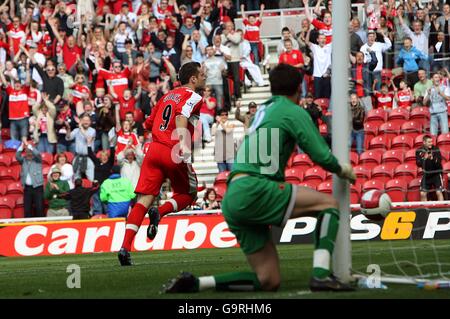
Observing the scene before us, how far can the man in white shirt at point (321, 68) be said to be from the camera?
22.8m

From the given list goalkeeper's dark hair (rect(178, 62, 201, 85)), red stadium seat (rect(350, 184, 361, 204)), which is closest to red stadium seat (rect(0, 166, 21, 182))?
red stadium seat (rect(350, 184, 361, 204))

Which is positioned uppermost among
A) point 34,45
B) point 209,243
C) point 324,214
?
point 324,214

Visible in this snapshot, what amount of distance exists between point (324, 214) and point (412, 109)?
34.1 ft

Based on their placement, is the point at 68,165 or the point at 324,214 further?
the point at 68,165

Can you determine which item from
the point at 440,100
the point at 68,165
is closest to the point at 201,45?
the point at 68,165

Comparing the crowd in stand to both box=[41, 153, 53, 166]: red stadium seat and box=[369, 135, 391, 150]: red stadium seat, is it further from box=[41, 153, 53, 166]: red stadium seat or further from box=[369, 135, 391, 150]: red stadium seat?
box=[369, 135, 391, 150]: red stadium seat

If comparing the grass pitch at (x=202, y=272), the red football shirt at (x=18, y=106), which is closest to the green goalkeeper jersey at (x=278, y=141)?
the grass pitch at (x=202, y=272)

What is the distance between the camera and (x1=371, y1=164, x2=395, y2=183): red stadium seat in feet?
62.1

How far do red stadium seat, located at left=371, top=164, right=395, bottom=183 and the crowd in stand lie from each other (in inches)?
52.7

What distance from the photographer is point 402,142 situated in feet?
63.3

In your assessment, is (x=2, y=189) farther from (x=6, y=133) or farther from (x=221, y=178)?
(x=221, y=178)

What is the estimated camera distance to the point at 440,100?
59.3ft

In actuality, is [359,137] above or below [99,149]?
above

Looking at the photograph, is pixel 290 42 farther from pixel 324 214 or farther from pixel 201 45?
pixel 324 214
